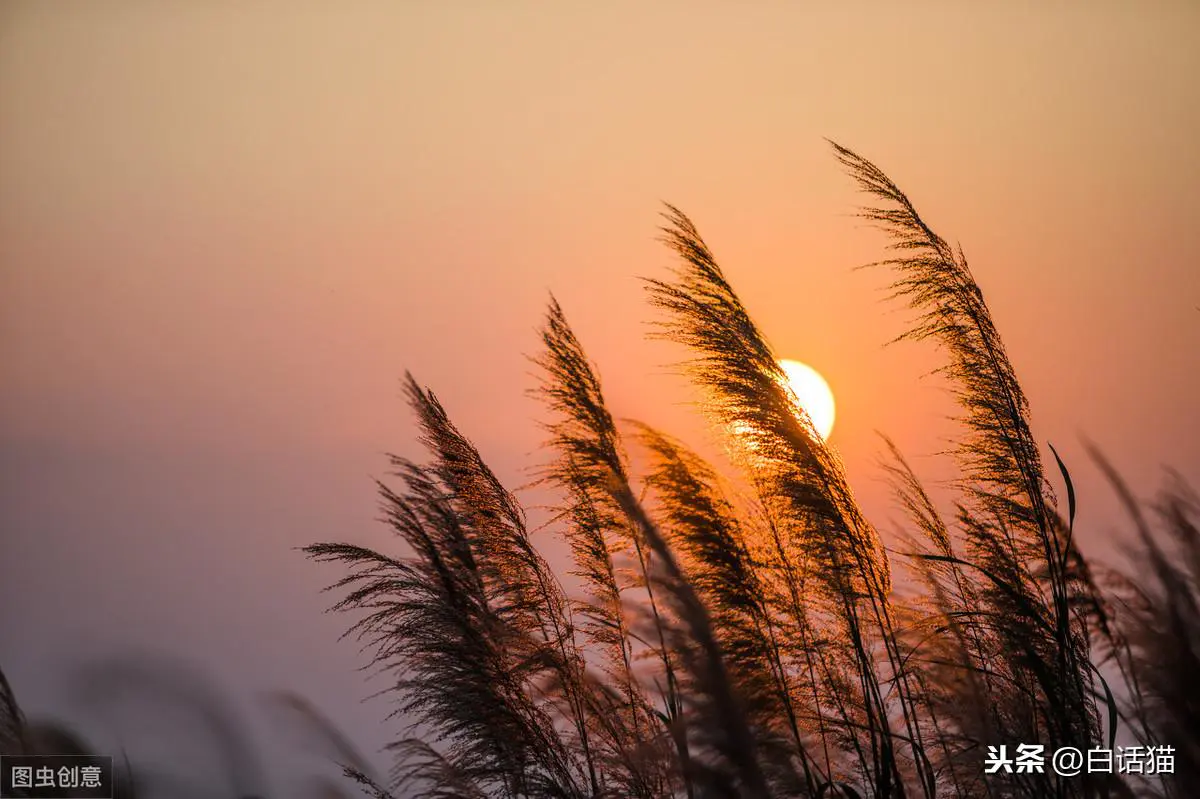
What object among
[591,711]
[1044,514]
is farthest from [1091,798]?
[591,711]

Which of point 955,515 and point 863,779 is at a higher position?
point 955,515

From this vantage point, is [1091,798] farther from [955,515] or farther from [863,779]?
[955,515]

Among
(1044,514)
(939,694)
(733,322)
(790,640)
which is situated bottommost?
(939,694)

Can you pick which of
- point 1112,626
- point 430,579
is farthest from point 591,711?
point 1112,626

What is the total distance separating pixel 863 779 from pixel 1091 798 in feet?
2.56

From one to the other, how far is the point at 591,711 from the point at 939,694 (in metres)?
1.57

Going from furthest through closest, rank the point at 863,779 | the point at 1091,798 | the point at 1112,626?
the point at 1112,626
the point at 863,779
the point at 1091,798

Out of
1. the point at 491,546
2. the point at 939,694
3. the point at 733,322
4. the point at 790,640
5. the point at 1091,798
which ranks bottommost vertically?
the point at 1091,798

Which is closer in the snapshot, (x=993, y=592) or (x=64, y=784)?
(x=993, y=592)

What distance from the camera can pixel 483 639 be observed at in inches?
159

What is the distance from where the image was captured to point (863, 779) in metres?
3.73

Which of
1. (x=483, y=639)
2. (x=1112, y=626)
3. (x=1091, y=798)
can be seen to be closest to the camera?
(x=1091, y=798)

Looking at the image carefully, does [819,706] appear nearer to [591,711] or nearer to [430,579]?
[591,711]

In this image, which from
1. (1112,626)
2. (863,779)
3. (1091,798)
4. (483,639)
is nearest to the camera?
(1091,798)
